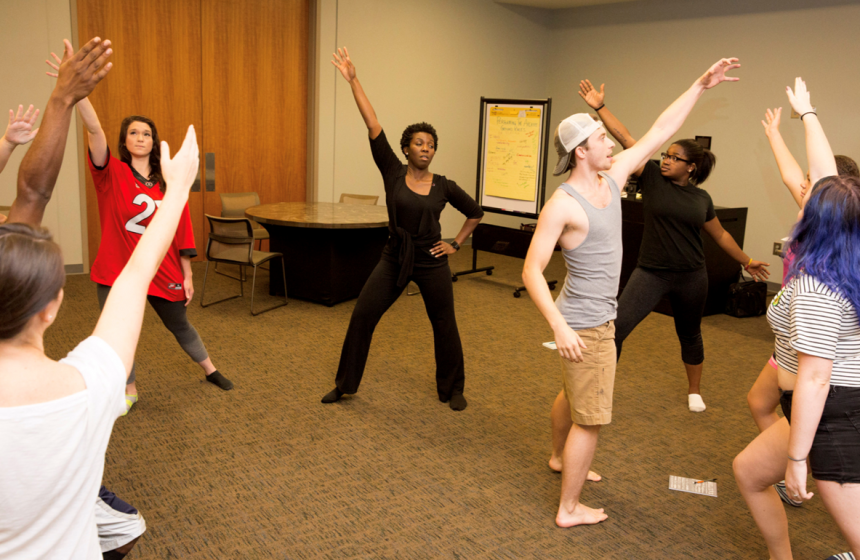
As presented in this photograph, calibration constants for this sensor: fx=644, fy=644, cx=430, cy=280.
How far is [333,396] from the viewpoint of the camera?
350 centimetres

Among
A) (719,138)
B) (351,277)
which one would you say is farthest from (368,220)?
(719,138)

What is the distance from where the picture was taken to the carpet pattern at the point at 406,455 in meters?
2.37

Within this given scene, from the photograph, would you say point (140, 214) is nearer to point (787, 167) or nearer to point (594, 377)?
point (594, 377)

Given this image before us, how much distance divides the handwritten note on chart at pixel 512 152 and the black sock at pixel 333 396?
11.4 feet

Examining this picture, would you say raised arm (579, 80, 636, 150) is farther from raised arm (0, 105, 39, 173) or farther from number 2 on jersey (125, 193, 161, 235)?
raised arm (0, 105, 39, 173)

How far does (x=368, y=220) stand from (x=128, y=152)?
234 cm

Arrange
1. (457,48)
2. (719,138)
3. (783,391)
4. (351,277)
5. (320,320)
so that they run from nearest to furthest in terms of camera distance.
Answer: (783,391) → (320,320) → (351,277) → (719,138) → (457,48)

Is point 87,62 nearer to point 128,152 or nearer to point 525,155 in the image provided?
point 128,152

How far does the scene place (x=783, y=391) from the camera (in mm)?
1875

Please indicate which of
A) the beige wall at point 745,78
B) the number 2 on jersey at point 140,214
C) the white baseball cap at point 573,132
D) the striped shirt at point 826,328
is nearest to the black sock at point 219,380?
the number 2 on jersey at point 140,214

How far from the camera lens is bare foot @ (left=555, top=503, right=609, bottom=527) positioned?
246 cm

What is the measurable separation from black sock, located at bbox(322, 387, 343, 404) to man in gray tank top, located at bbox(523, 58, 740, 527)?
146 centimetres

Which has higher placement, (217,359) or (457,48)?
(457,48)

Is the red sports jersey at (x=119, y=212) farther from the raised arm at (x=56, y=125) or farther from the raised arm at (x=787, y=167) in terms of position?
the raised arm at (x=787, y=167)
